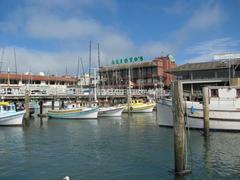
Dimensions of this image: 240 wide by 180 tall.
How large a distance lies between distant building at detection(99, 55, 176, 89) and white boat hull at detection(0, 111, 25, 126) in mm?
58835

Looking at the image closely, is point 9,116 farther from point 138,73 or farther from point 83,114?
point 138,73

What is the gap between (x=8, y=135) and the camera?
121 ft

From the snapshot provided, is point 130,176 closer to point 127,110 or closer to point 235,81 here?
point 235,81

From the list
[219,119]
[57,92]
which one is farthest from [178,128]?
[57,92]

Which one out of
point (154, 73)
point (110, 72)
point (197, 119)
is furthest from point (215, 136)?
point (110, 72)

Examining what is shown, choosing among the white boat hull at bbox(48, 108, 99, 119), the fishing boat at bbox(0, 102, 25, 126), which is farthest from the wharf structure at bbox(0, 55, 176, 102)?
the fishing boat at bbox(0, 102, 25, 126)

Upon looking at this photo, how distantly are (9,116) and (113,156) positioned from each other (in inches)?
988

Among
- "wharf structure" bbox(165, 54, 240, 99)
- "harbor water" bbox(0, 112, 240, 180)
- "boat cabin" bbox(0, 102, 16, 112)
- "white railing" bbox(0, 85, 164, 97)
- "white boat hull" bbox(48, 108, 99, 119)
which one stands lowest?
"harbor water" bbox(0, 112, 240, 180)

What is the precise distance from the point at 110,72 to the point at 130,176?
94.1 metres

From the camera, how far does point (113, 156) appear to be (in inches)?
938

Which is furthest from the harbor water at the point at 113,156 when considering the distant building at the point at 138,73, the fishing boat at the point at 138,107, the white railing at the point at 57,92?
the distant building at the point at 138,73

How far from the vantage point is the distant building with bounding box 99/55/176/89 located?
104 metres

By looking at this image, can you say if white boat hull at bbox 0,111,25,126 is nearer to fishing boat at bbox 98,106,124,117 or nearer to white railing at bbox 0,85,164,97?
white railing at bbox 0,85,164,97

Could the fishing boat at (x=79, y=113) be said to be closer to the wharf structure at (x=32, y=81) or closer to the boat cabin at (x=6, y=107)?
the boat cabin at (x=6, y=107)
